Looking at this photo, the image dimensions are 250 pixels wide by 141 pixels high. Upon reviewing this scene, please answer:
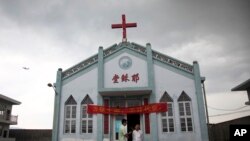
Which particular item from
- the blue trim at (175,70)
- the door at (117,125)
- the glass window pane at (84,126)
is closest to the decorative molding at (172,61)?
the blue trim at (175,70)

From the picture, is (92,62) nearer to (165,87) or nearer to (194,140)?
(165,87)

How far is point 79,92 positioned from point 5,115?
2146cm

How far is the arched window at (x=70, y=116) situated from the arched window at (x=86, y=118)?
0.61 metres

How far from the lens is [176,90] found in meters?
15.8

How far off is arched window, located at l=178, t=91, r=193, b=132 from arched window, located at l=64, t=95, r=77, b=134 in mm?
7226

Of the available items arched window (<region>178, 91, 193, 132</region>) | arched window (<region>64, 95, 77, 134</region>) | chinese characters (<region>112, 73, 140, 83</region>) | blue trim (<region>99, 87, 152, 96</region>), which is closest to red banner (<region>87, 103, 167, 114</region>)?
blue trim (<region>99, 87, 152, 96</region>)

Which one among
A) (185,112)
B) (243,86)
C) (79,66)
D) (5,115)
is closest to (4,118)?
(5,115)

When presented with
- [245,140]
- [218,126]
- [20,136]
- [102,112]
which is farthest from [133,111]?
[20,136]

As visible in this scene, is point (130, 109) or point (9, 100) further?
point (9, 100)

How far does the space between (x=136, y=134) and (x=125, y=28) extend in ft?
34.6

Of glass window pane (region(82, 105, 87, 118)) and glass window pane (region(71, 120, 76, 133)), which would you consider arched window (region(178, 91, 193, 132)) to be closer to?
glass window pane (region(82, 105, 87, 118))

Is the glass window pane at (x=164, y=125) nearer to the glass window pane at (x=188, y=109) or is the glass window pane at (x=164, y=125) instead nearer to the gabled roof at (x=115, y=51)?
the glass window pane at (x=188, y=109)

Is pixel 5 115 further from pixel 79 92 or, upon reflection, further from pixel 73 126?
pixel 79 92

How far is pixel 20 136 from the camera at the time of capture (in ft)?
90.8
